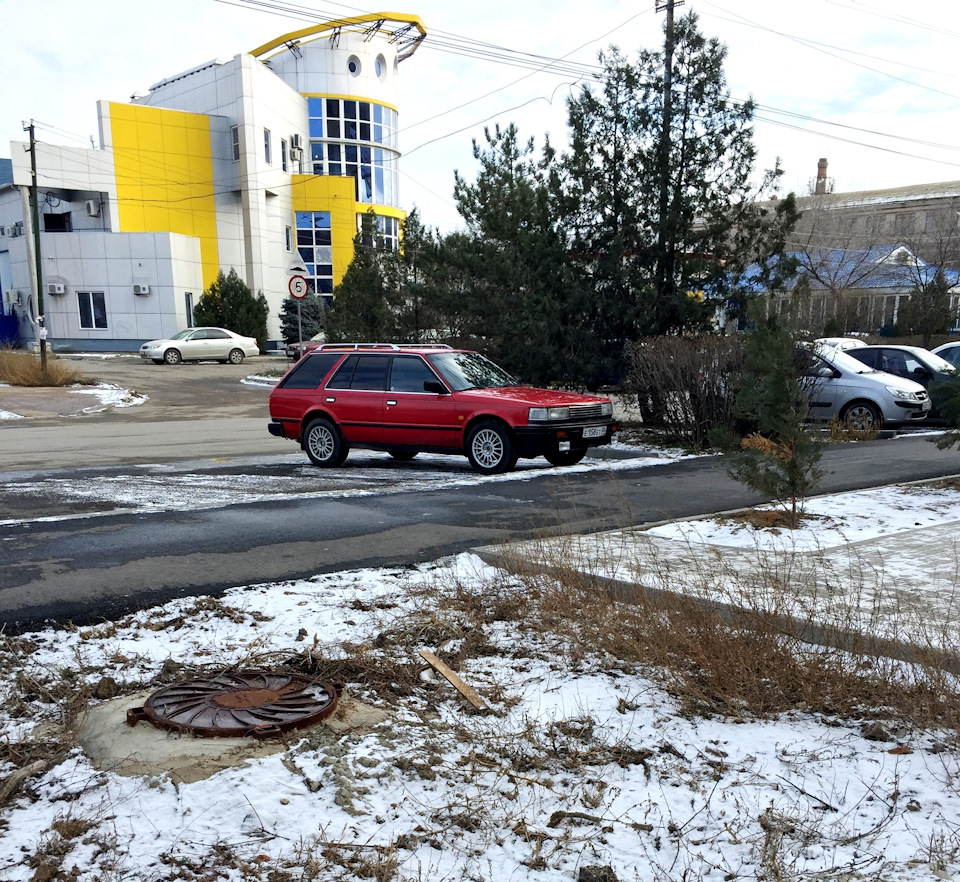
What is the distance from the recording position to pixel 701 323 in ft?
48.9

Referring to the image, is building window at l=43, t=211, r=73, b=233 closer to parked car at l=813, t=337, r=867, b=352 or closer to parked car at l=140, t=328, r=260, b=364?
parked car at l=140, t=328, r=260, b=364

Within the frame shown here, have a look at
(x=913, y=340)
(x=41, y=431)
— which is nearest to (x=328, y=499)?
(x=41, y=431)

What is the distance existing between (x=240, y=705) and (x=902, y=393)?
14.7 meters

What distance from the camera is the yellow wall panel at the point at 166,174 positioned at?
41.8 meters

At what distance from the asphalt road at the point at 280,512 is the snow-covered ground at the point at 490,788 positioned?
148 cm

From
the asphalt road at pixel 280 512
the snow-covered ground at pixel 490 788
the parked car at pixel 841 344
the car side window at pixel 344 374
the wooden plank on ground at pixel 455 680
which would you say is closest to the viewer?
the snow-covered ground at pixel 490 788

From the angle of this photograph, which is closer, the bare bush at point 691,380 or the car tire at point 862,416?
the bare bush at point 691,380

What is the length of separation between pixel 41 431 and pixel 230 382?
12.9 meters

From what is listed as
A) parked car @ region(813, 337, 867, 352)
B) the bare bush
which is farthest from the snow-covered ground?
parked car @ region(813, 337, 867, 352)

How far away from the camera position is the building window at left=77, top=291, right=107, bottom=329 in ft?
135

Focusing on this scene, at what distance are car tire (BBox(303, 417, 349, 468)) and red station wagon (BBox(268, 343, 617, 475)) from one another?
0.05ft

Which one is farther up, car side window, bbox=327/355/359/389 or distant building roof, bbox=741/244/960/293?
distant building roof, bbox=741/244/960/293

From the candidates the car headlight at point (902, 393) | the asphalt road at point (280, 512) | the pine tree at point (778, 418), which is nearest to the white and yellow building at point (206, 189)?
the asphalt road at point (280, 512)

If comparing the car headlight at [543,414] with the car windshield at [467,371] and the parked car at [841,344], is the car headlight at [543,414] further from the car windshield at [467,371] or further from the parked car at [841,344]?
the parked car at [841,344]
